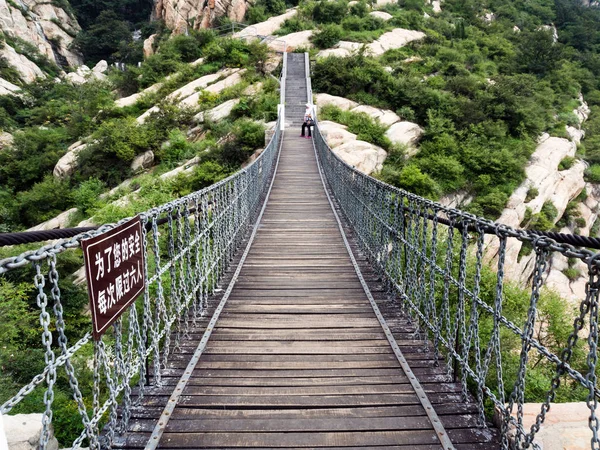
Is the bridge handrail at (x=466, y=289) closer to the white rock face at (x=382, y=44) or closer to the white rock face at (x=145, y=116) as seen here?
the white rock face at (x=145, y=116)

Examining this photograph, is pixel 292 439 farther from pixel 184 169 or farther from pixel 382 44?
pixel 382 44

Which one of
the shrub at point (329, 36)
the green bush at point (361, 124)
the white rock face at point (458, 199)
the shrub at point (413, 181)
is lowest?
the white rock face at point (458, 199)

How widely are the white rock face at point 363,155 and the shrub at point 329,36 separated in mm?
15530

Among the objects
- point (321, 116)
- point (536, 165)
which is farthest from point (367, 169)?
point (536, 165)

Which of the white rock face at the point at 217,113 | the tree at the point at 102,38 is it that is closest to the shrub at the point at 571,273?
the white rock face at the point at 217,113

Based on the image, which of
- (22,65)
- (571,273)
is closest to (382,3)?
(571,273)

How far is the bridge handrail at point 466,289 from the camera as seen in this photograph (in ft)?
6.21

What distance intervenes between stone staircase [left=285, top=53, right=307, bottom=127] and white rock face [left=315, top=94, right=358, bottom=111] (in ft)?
3.03

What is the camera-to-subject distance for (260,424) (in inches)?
113

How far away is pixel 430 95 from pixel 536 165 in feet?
20.8

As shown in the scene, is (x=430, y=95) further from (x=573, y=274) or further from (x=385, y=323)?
(x=385, y=323)

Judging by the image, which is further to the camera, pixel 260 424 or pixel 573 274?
pixel 573 274

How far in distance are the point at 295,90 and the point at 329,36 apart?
312 inches

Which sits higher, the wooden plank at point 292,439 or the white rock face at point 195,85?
the white rock face at point 195,85
